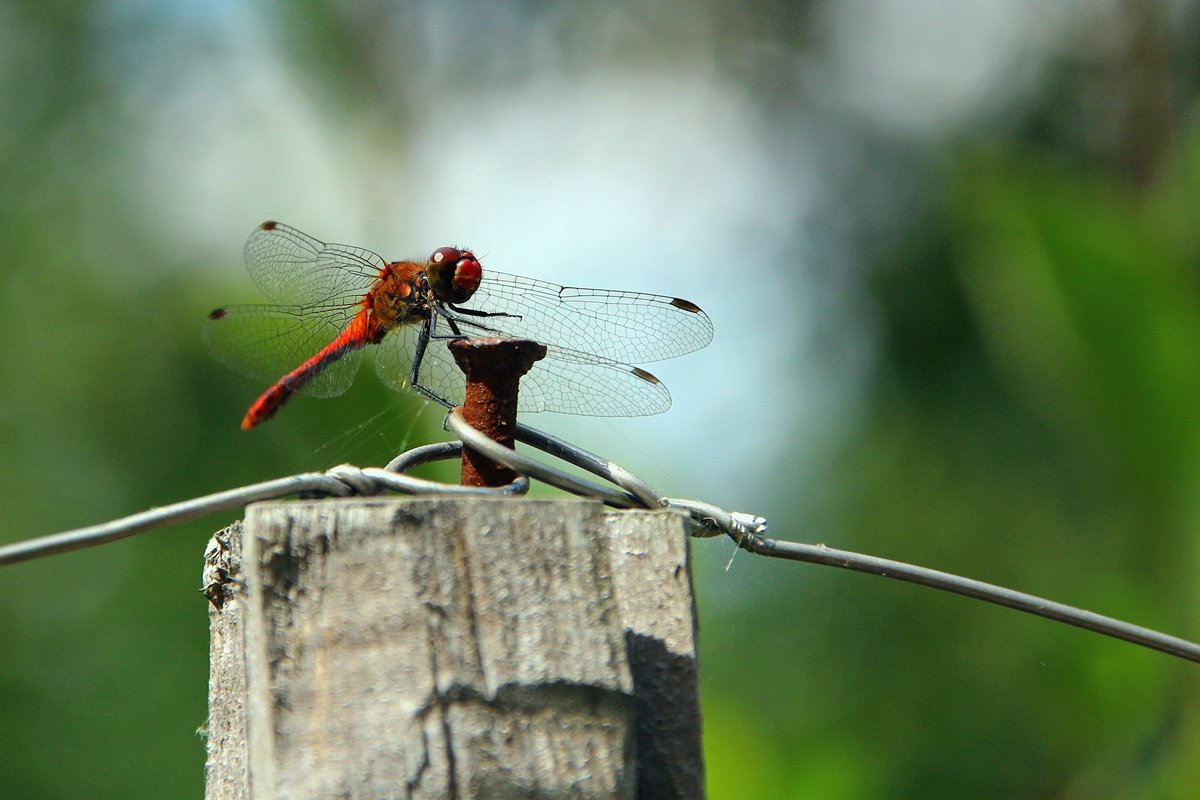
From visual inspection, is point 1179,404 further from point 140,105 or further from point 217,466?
point 140,105

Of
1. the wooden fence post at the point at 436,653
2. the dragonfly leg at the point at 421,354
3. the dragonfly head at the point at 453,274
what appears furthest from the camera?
the dragonfly head at the point at 453,274

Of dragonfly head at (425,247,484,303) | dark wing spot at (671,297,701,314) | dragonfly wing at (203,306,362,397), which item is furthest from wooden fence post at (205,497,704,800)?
dragonfly wing at (203,306,362,397)

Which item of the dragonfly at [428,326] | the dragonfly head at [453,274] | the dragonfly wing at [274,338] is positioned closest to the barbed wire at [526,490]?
the dragonfly at [428,326]

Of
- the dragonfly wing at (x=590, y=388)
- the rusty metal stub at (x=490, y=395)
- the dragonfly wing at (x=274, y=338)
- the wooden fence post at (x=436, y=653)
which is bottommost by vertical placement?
the wooden fence post at (x=436, y=653)

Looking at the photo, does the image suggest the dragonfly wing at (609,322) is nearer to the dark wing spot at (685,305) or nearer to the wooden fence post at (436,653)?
the dark wing spot at (685,305)

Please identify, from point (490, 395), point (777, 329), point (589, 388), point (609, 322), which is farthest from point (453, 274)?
point (777, 329)

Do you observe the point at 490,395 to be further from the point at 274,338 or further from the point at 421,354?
the point at 274,338
